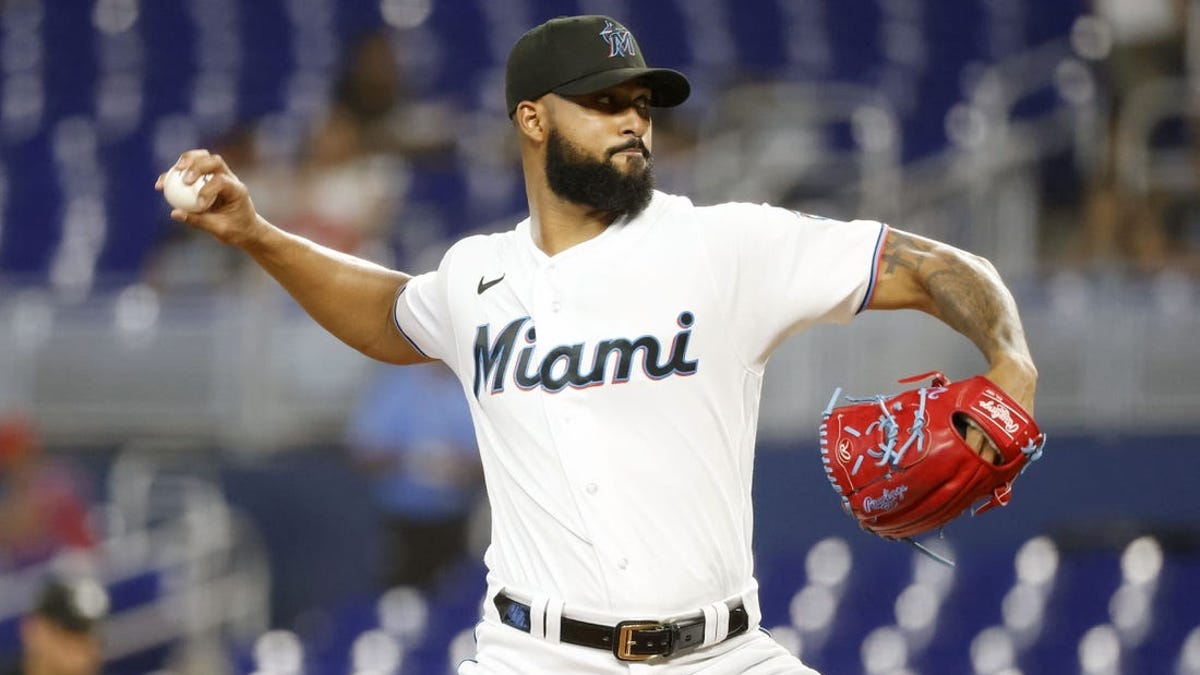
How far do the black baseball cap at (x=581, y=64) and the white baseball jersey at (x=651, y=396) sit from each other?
0.25m

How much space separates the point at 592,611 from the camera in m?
3.05

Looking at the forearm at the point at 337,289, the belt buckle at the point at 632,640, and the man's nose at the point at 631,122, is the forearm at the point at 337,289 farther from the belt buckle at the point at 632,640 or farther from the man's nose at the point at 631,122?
the belt buckle at the point at 632,640

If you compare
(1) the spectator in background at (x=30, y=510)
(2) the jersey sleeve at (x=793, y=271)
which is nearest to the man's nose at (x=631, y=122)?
(2) the jersey sleeve at (x=793, y=271)

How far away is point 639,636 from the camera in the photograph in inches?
119

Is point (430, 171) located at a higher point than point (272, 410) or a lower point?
higher

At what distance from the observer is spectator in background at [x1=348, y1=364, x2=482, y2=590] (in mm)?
6824

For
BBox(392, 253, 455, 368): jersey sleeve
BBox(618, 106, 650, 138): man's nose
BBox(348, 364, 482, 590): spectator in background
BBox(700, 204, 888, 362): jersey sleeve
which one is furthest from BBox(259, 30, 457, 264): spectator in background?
BBox(700, 204, 888, 362): jersey sleeve

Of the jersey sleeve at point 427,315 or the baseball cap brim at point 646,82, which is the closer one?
the baseball cap brim at point 646,82

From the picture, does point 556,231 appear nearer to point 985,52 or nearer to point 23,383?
point 23,383

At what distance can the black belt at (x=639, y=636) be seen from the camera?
3016 millimetres

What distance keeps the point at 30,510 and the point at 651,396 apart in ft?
14.5

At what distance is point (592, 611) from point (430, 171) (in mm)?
5219

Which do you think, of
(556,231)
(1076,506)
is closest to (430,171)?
(1076,506)

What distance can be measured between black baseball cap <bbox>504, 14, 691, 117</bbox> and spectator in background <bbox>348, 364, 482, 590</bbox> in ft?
11.7
